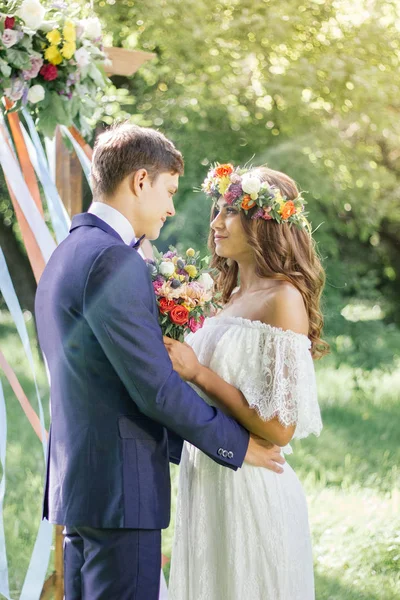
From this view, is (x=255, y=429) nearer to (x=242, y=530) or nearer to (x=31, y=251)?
(x=242, y=530)

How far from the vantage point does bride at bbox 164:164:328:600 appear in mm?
3076

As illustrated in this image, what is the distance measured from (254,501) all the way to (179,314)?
2.58 ft

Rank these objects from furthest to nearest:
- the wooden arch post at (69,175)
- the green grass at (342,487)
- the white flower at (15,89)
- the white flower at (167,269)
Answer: the green grass at (342,487) → the wooden arch post at (69,175) → the white flower at (15,89) → the white flower at (167,269)

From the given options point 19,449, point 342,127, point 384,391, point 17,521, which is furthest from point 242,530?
point 384,391

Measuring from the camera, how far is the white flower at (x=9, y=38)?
3576 millimetres

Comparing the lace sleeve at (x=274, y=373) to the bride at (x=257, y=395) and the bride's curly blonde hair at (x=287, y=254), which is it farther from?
the bride's curly blonde hair at (x=287, y=254)

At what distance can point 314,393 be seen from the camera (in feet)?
10.3

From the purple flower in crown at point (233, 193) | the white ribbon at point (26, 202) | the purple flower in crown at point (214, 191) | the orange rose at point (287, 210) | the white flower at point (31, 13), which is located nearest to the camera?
the orange rose at point (287, 210)

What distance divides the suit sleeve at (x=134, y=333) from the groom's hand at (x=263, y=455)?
1.38ft

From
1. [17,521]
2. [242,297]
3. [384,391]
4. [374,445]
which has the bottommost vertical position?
[384,391]

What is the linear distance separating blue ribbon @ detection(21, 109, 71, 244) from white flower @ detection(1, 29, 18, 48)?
430 mm

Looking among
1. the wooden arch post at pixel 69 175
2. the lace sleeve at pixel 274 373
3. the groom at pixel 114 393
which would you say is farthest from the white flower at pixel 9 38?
the lace sleeve at pixel 274 373

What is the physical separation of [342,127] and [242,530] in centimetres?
740

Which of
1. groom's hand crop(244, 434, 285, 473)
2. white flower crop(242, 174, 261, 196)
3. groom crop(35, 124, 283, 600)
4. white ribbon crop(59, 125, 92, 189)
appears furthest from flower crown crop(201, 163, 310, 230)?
white ribbon crop(59, 125, 92, 189)
